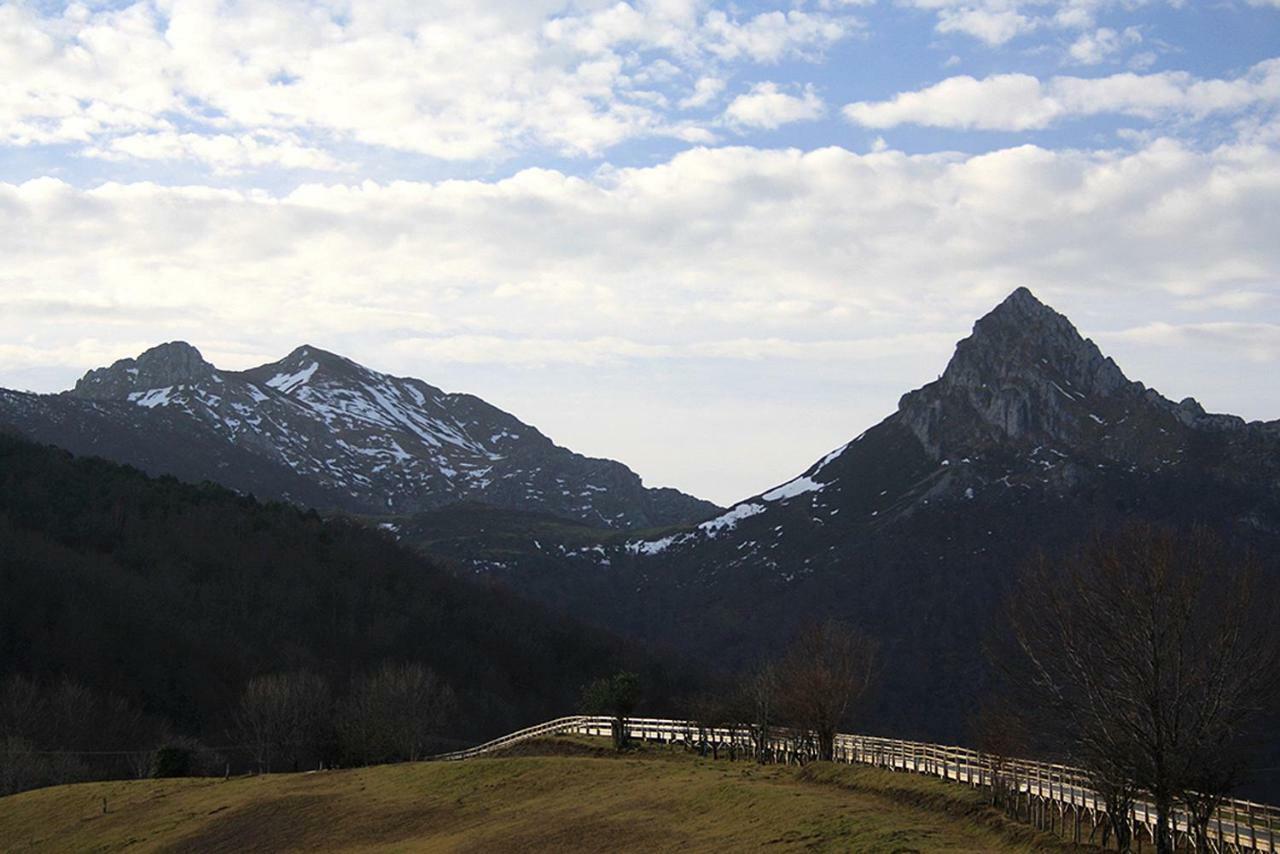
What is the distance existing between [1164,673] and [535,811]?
84.1 ft

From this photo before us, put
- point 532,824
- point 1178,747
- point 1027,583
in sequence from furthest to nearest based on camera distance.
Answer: point 532,824
point 1027,583
point 1178,747

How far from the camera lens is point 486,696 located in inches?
7672

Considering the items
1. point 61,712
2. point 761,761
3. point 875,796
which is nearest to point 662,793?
point 875,796

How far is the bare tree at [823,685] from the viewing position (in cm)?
6128

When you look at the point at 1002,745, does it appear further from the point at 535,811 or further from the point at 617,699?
the point at 617,699

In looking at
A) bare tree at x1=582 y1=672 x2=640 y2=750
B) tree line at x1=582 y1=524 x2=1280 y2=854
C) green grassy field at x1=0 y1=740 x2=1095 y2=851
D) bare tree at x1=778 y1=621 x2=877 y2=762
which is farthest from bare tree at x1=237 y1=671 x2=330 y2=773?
tree line at x1=582 y1=524 x2=1280 y2=854

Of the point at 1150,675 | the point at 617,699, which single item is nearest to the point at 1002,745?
the point at 1150,675

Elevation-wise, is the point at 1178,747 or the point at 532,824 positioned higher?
the point at 1178,747

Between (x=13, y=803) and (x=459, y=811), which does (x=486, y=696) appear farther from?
(x=459, y=811)

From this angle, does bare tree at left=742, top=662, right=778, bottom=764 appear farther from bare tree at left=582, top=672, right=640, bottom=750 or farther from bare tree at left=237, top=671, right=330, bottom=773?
bare tree at left=237, top=671, right=330, bottom=773

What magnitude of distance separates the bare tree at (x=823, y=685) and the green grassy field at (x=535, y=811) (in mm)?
4422

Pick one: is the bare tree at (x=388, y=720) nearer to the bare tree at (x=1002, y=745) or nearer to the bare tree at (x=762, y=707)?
the bare tree at (x=762, y=707)

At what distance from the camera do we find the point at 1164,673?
34312 mm

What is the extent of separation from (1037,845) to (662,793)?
17.6m
